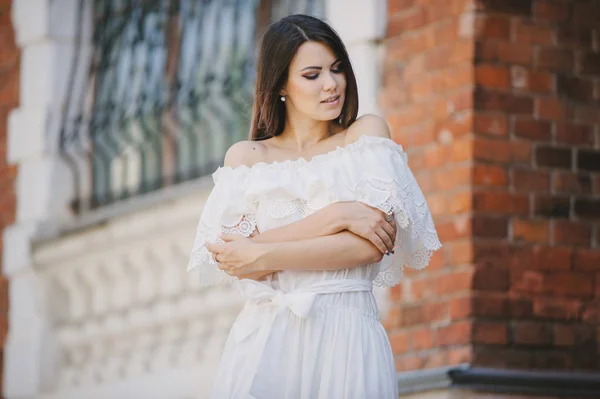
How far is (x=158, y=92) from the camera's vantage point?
7.60 meters

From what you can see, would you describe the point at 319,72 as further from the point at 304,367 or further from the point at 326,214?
the point at 304,367

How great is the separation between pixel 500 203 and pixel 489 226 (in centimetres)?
10

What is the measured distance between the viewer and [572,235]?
5680 millimetres

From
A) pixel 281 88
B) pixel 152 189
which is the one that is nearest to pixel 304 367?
pixel 281 88

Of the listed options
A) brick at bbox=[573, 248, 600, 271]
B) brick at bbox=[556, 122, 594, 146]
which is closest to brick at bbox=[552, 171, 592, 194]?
brick at bbox=[556, 122, 594, 146]

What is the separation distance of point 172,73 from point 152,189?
61 cm

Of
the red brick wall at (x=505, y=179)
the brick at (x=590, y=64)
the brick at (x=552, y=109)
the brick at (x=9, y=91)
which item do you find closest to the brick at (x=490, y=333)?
the red brick wall at (x=505, y=179)

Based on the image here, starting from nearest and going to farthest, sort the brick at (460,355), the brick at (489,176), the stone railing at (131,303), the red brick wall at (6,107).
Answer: the brick at (460,355) < the brick at (489,176) < the stone railing at (131,303) < the red brick wall at (6,107)

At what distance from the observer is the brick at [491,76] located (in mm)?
5594

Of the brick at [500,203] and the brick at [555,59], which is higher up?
the brick at [555,59]

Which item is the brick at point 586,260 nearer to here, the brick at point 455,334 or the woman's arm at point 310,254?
the brick at point 455,334

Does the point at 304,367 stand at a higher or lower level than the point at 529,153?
lower

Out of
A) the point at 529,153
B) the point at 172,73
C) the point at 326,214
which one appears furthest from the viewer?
the point at 172,73

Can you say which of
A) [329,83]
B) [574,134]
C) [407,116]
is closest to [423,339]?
[407,116]
